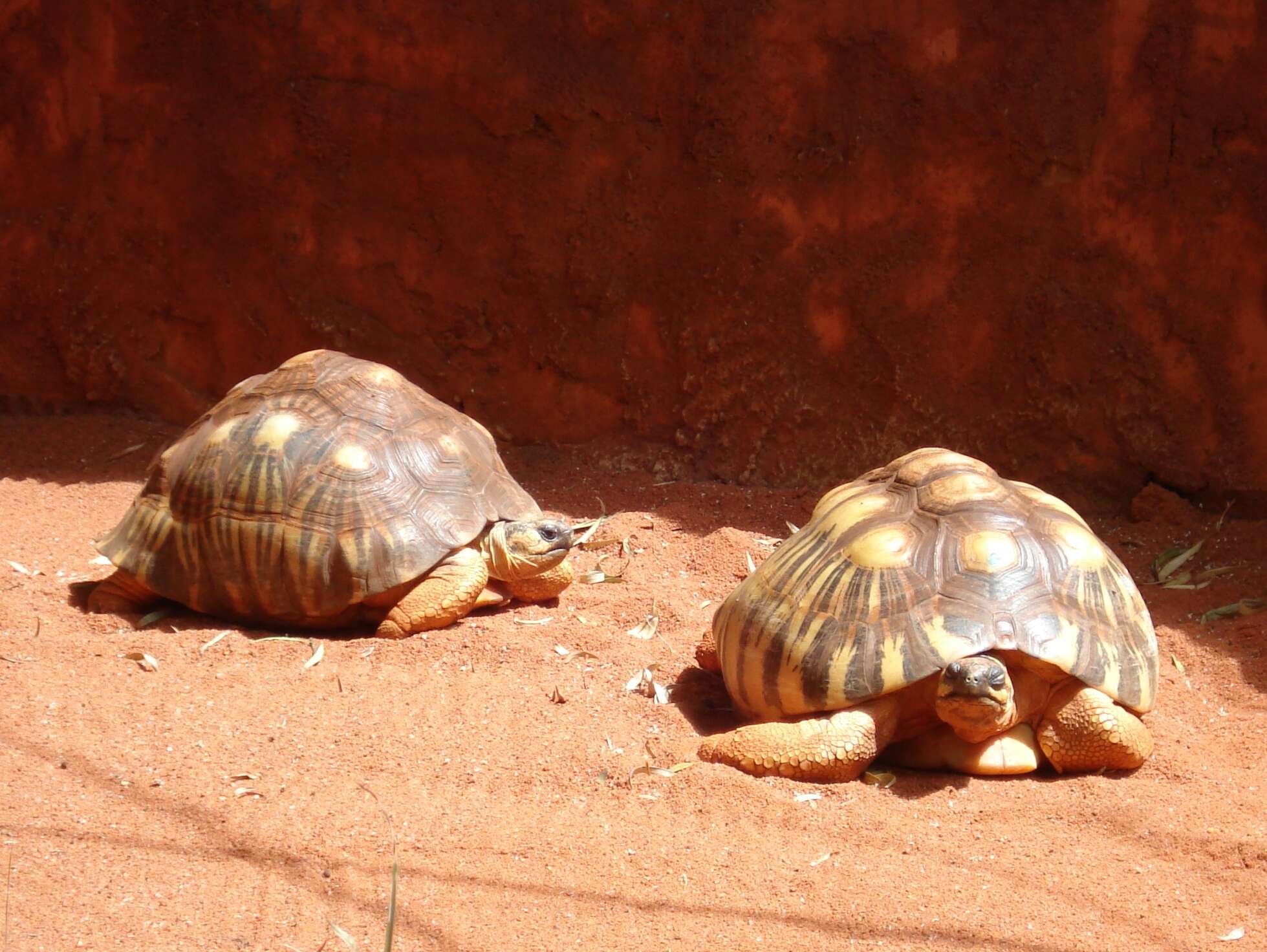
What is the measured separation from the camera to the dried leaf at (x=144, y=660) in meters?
4.25

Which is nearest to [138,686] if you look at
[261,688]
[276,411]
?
[261,688]

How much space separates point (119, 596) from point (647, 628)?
84.0 inches

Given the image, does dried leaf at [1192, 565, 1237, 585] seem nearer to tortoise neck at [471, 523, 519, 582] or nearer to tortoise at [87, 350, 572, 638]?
tortoise at [87, 350, 572, 638]

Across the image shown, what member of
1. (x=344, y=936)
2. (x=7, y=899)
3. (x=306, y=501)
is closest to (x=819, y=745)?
(x=344, y=936)

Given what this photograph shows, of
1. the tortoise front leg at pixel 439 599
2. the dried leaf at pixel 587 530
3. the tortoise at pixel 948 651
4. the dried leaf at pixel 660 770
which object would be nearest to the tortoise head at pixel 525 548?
the tortoise front leg at pixel 439 599

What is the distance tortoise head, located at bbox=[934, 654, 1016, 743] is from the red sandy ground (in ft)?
0.73

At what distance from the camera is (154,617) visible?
15.8 feet

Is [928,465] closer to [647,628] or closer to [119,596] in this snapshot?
[647,628]

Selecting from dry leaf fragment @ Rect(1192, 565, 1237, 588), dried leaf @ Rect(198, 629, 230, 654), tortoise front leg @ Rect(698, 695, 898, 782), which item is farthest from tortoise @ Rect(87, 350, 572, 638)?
dry leaf fragment @ Rect(1192, 565, 1237, 588)

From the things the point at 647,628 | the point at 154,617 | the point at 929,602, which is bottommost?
the point at 154,617

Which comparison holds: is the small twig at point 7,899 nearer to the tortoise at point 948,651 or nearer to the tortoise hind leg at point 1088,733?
the tortoise at point 948,651

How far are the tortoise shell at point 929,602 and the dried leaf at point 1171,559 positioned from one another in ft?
4.95

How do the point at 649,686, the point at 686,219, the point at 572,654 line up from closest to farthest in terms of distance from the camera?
the point at 649,686
the point at 572,654
the point at 686,219

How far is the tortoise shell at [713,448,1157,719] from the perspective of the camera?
11.2 feet
